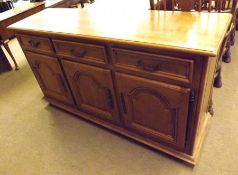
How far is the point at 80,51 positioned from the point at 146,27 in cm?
42

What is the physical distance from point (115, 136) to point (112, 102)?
34 centimetres

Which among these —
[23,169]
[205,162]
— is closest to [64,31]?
[23,169]

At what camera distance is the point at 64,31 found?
1242 mm

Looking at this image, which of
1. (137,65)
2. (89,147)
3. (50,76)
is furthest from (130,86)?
(50,76)

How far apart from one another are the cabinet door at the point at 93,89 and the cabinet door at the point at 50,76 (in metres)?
0.10

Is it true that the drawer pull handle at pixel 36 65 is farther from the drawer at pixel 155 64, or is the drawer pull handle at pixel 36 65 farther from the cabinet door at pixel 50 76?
the drawer at pixel 155 64

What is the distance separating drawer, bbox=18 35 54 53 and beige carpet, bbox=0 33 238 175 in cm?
64

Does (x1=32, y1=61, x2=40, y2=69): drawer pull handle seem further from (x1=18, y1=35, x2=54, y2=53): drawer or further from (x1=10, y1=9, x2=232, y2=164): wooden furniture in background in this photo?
(x1=18, y1=35, x2=54, y2=53): drawer

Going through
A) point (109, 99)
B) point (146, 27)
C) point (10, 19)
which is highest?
point (146, 27)

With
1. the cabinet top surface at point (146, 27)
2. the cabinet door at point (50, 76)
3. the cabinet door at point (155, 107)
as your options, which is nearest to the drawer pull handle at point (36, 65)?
the cabinet door at point (50, 76)

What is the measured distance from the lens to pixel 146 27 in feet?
3.61

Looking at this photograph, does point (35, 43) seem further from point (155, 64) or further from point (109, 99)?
point (155, 64)

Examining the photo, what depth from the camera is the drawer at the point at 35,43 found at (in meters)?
1.42

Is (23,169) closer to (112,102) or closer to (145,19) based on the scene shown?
(112,102)
